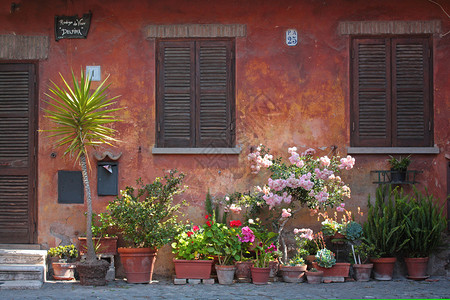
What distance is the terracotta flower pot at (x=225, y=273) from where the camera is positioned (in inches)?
325

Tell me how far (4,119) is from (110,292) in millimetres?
3121

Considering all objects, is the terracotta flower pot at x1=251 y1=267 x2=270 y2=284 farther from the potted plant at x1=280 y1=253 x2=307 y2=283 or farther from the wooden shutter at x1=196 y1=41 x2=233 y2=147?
the wooden shutter at x1=196 y1=41 x2=233 y2=147

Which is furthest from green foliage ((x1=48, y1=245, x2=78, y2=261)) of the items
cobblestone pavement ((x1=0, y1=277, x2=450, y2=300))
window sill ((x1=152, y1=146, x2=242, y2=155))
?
window sill ((x1=152, y1=146, x2=242, y2=155))

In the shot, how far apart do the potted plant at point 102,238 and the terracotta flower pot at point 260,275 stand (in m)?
1.96

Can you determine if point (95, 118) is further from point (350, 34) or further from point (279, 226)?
point (350, 34)

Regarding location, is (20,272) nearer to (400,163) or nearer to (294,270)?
(294,270)

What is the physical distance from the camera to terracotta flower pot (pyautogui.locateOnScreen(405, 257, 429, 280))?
28.0 ft

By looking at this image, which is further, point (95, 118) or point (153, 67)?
point (153, 67)

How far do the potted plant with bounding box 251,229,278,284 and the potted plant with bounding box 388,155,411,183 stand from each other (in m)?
1.86

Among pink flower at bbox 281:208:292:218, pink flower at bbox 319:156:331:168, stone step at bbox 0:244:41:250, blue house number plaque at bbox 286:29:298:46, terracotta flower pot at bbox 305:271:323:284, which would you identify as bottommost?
terracotta flower pot at bbox 305:271:323:284

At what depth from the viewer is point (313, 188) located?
8445 millimetres

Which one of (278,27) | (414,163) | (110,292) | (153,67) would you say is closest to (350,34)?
(278,27)

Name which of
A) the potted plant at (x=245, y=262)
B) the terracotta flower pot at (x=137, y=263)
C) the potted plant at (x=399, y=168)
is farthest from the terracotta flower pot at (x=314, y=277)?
the terracotta flower pot at (x=137, y=263)

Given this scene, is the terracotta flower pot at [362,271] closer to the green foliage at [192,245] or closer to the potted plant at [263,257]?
the potted plant at [263,257]
